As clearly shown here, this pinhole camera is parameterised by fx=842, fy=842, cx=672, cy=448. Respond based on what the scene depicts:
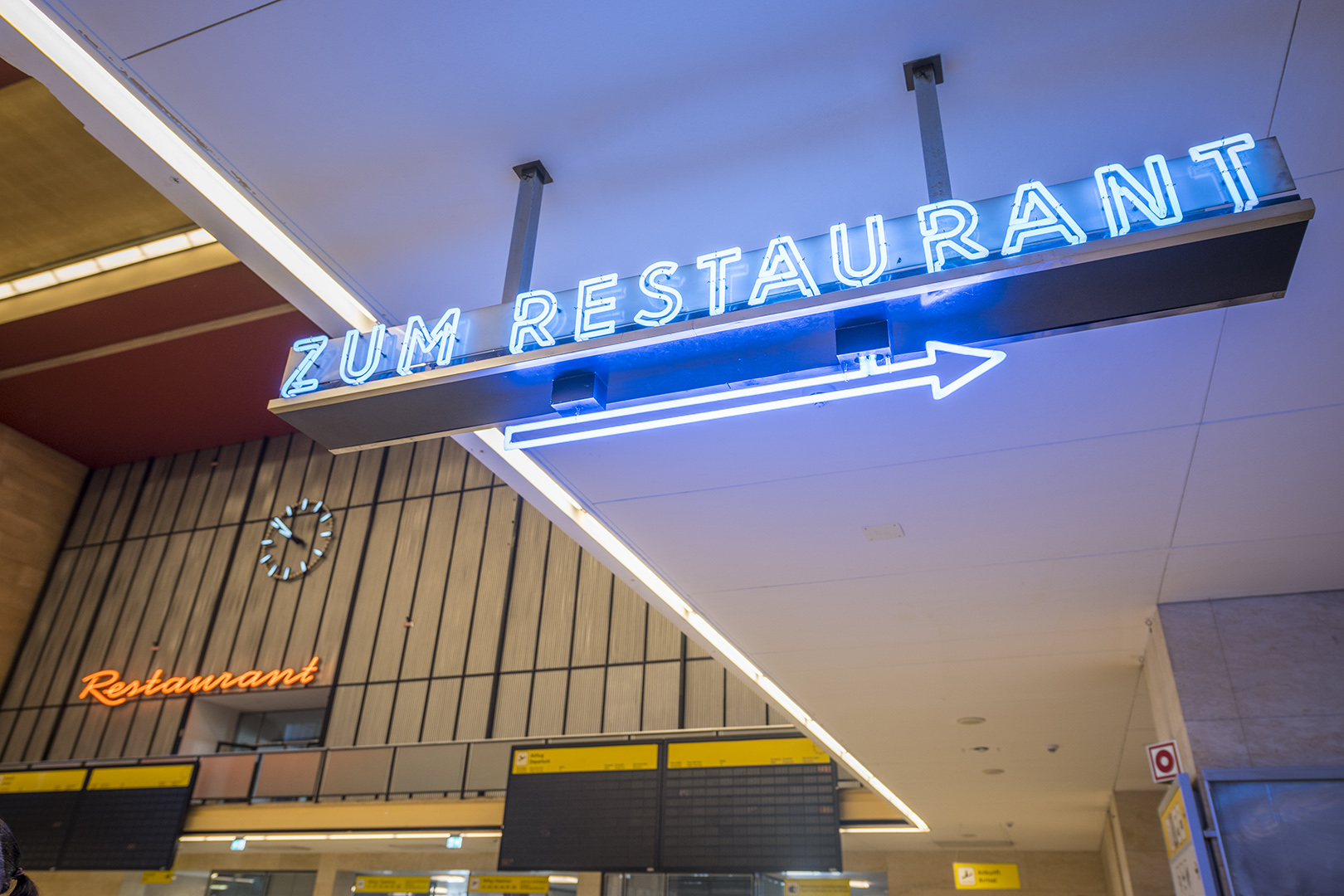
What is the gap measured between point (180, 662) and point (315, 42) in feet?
54.5

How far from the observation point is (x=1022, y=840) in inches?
443

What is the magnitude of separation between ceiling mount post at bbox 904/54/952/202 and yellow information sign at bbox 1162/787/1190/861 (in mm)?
3234

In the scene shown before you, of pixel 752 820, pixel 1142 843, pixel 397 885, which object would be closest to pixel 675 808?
pixel 752 820

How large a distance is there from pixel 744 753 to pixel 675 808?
861mm

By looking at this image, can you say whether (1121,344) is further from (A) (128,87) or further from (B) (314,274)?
(A) (128,87)

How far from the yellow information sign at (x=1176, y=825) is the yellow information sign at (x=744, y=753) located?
154 inches

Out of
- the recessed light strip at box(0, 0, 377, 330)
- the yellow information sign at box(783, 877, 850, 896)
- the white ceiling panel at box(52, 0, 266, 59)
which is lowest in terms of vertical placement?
the yellow information sign at box(783, 877, 850, 896)

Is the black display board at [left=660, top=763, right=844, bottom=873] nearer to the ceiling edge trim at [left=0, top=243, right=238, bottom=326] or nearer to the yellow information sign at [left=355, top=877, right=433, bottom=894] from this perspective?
the yellow information sign at [left=355, top=877, right=433, bottom=894]

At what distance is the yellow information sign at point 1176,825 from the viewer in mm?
3785

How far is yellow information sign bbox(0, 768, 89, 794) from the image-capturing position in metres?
11.5

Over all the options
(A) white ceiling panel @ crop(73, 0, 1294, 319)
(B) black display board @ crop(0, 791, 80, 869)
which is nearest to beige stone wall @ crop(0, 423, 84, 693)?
(B) black display board @ crop(0, 791, 80, 869)

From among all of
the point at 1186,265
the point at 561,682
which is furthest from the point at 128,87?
the point at 561,682

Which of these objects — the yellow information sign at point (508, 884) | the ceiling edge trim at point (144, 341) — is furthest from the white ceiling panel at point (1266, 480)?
the ceiling edge trim at point (144, 341)

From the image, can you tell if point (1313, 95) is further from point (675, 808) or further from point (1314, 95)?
point (675, 808)
